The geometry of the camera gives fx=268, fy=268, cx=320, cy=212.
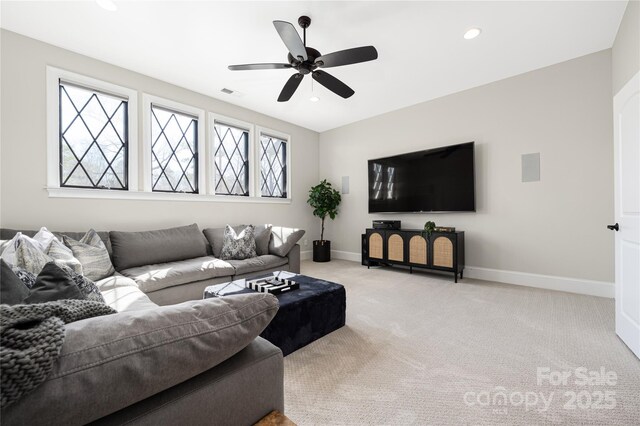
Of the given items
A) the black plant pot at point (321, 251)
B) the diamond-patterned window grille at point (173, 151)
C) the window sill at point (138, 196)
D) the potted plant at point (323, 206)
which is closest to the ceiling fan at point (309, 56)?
the diamond-patterned window grille at point (173, 151)

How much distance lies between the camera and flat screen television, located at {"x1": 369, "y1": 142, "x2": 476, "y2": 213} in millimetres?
3838

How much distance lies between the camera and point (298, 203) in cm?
546

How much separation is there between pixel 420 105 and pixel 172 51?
3574mm

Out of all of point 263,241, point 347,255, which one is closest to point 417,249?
point 347,255

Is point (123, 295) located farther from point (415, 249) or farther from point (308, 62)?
point (415, 249)

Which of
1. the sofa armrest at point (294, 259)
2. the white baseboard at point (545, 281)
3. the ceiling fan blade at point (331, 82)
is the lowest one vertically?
the white baseboard at point (545, 281)

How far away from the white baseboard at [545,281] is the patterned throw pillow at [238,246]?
311 cm

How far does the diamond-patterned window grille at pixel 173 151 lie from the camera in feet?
12.0

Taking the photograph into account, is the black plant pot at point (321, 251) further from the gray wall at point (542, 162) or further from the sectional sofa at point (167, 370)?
the sectional sofa at point (167, 370)

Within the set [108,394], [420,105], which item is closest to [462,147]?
[420,105]

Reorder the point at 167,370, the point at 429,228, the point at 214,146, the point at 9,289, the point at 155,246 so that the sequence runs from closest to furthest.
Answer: the point at 167,370 < the point at 9,289 < the point at 155,246 < the point at 429,228 < the point at 214,146

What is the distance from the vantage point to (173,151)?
3.83 meters

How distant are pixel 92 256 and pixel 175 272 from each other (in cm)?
70

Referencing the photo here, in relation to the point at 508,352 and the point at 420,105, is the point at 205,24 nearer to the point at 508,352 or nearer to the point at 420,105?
the point at 420,105
